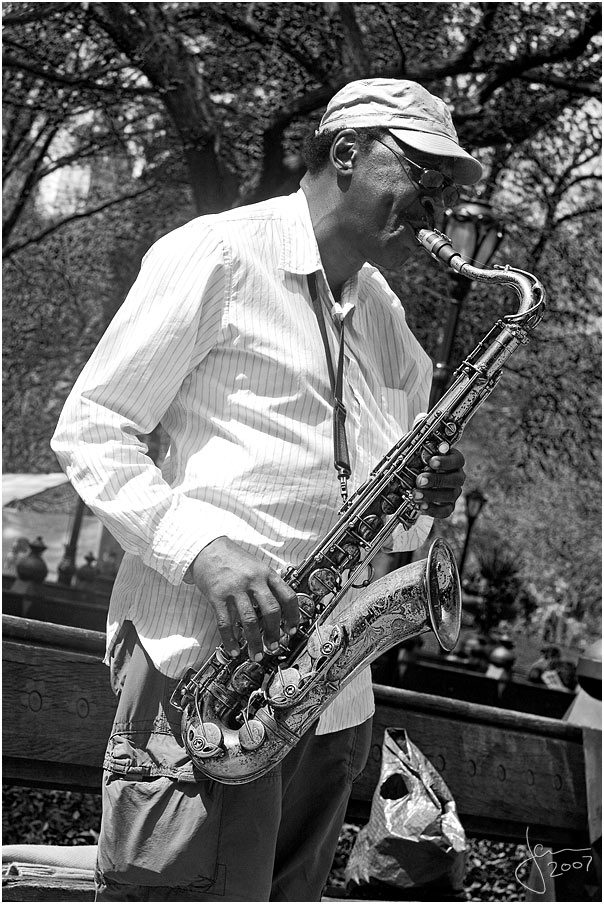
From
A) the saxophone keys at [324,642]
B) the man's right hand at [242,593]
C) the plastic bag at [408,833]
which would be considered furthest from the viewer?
the plastic bag at [408,833]

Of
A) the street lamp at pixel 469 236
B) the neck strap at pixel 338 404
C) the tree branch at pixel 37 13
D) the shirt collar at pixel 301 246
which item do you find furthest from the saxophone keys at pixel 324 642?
the tree branch at pixel 37 13

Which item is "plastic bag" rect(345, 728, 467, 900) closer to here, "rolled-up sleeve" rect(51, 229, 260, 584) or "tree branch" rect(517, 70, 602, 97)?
"rolled-up sleeve" rect(51, 229, 260, 584)

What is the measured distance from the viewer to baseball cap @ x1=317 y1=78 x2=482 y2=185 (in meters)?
2.24

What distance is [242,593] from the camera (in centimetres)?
186

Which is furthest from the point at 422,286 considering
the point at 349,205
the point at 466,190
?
the point at 349,205

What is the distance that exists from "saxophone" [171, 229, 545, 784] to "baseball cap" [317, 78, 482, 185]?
0.18 m

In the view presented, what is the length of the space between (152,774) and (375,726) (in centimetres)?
209

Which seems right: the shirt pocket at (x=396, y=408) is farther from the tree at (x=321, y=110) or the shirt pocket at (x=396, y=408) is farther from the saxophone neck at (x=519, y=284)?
the tree at (x=321, y=110)

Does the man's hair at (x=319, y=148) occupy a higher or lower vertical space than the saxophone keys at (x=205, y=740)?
higher

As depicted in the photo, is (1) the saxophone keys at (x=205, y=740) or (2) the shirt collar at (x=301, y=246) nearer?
(1) the saxophone keys at (x=205, y=740)

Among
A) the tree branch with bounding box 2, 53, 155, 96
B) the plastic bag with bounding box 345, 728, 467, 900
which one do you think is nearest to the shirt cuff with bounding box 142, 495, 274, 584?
the plastic bag with bounding box 345, 728, 467, 900


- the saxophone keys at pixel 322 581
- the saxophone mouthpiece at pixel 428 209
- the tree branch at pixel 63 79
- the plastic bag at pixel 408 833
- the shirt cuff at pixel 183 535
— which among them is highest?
the tree branch at pixel 63 79

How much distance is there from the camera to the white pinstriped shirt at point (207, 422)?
77.7 inches

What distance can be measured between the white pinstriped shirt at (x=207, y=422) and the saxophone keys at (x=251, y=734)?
152 mm
